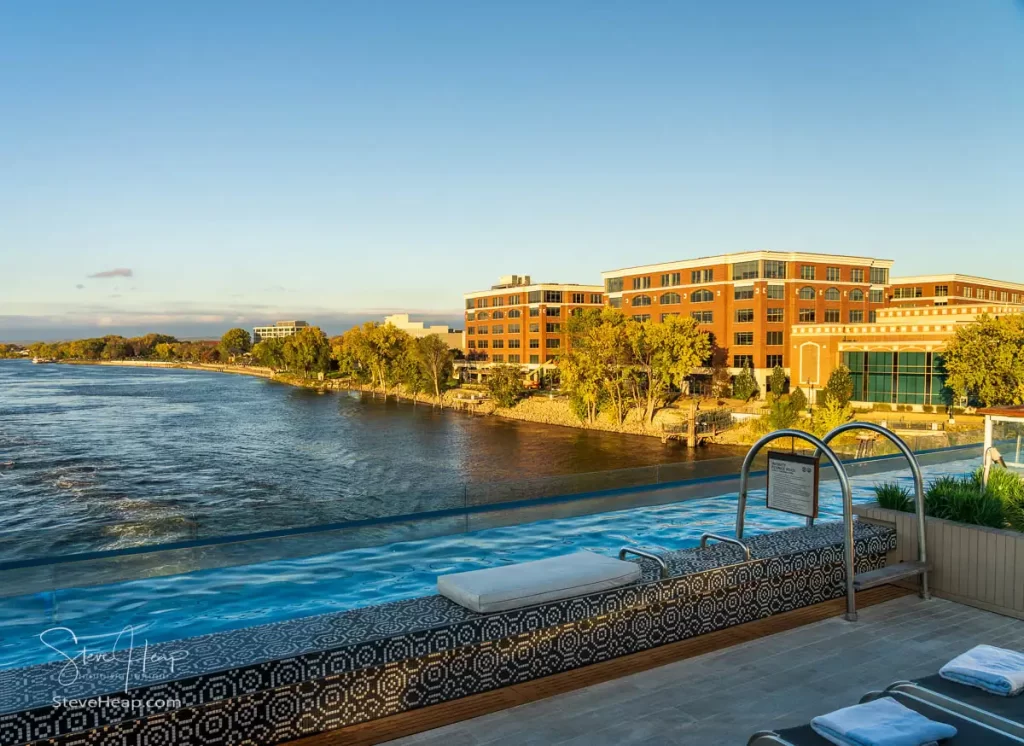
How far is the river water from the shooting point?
839 cm

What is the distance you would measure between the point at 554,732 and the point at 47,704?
2.44 metres

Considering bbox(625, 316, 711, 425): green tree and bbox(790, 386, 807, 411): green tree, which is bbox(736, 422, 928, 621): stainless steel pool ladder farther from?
bbox(625, 316, 711, 425): green tree

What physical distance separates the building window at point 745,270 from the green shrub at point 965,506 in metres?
60.3

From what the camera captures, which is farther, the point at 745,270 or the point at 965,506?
the point at 745,270

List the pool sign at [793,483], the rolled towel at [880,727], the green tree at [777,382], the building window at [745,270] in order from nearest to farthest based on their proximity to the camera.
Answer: the rolled towel at [880,727]
the pool sign at [793,483]
the green tree at [777,382]
the building window at [745,270]

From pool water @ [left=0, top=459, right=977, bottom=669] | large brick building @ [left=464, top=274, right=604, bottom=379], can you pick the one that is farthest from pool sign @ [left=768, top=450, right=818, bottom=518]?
large brick building @ [left=464, top=274, right=604, bottom=379]

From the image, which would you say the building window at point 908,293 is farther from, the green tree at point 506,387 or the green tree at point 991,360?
the green tree at point 506,387

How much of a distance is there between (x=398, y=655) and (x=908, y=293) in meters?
88.5

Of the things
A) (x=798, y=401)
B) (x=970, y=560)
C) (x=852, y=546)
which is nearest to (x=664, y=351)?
(x=798, y=401)

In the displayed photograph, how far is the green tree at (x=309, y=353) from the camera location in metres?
130

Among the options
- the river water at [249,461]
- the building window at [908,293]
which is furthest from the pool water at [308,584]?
the building window at [908,293]

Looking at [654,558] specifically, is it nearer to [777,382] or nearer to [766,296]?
[777,382]

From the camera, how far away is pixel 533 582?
4.56 metres

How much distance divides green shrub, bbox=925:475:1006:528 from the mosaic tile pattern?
6.65ft
